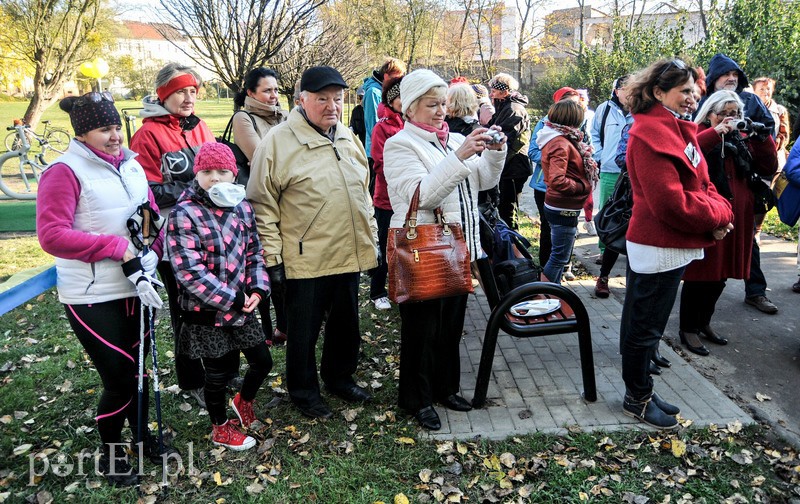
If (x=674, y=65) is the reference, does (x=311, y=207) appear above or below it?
below

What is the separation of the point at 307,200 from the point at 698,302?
3322mm

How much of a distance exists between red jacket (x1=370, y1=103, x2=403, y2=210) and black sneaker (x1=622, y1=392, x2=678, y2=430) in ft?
7.96

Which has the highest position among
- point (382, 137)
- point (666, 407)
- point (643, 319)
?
point (382, 137)

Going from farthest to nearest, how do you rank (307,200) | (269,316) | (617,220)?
(269,316) → (617,220) → (307,200)

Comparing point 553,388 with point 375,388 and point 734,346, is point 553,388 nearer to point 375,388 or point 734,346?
point 375,388

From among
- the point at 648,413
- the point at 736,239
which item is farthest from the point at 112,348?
the point at 736,239

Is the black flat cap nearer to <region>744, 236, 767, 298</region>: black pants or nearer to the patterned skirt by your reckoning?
the patterned skirt

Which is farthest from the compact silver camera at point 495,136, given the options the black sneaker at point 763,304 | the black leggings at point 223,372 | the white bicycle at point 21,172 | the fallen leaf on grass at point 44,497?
the white bicycle at point 21,172

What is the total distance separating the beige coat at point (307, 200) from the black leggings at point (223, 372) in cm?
50

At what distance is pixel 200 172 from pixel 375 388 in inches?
79.2

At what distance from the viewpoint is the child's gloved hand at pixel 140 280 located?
2742 mm

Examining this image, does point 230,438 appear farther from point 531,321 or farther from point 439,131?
point 439,131

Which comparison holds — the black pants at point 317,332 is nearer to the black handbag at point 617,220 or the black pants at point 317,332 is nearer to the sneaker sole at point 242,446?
the sneaker sole at point 242,446

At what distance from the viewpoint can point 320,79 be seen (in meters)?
3.13
